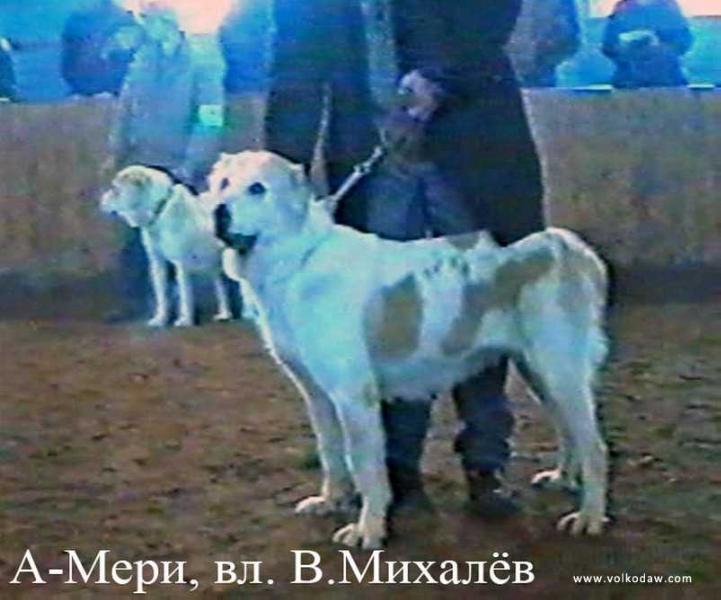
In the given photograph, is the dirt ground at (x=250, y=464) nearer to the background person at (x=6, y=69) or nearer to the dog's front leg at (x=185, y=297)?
the dog's front leg at (x=185, y=297)

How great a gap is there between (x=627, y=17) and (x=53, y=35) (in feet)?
1.74

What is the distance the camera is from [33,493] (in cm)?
129

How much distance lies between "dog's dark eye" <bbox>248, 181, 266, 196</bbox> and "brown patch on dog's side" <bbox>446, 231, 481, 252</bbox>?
175mm

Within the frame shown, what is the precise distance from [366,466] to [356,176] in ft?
0.87

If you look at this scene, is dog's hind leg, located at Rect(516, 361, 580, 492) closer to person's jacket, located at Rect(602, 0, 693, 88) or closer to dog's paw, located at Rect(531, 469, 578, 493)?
dog's paw, located at Rect(531, 469, 578, 493)

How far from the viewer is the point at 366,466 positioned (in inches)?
49.5

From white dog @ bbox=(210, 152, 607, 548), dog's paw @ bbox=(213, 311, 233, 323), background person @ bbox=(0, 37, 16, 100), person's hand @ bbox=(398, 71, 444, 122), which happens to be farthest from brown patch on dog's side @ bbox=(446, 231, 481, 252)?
background person @ bbox=(0, 37, 16, 100)

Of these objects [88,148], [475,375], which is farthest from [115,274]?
[475,375]

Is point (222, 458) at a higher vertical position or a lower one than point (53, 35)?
lower

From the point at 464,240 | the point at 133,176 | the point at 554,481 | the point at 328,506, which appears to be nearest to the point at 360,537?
the point at 328,506

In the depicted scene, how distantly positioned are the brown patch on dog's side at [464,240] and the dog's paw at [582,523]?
27cm

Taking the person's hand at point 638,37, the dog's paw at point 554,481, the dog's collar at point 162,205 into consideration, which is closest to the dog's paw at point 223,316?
the dog's collar at point 162,205

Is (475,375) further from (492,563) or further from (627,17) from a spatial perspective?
(627,17)

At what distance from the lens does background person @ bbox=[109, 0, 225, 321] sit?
1243mm
